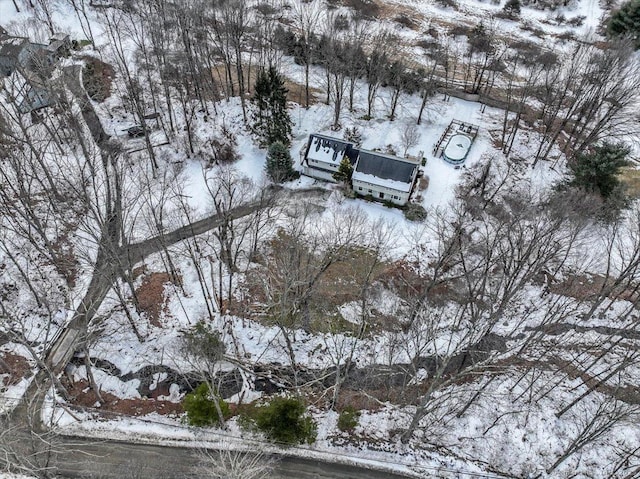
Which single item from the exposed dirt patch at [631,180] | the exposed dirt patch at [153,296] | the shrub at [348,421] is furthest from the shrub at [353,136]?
the shrub at [348,421]

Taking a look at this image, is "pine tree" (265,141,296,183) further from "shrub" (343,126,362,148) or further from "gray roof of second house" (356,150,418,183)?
"shrub" (343,126,362,148)

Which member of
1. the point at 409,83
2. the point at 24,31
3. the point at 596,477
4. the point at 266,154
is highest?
the point at 24,31

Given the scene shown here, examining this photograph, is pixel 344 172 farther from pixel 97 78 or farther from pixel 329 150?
pixel 97 78

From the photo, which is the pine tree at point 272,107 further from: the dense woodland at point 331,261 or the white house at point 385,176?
the white house at point 385,176

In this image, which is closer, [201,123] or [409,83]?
[201,123]

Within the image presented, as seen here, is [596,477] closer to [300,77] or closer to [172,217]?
[172,217]

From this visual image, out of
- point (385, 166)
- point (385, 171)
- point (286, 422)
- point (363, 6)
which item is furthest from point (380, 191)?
point (363, 6)

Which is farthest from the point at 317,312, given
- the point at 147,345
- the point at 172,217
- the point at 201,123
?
the point at 201,123
